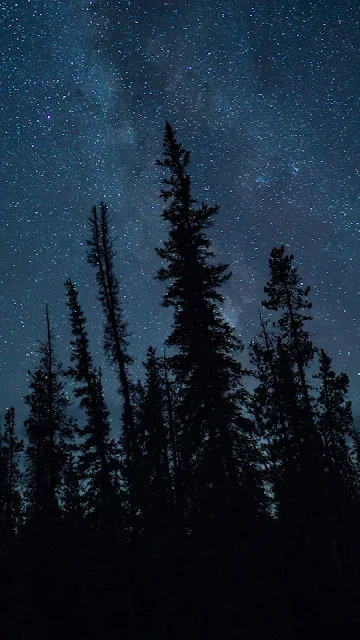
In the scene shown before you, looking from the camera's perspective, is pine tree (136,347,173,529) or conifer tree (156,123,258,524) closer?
conifer tree (156,123,258,524)

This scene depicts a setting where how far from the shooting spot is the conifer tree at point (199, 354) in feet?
46.4

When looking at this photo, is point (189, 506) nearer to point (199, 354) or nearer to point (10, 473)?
point (199, 354)

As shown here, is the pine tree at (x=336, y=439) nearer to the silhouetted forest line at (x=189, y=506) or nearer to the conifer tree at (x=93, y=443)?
the silhouetted forest line at (x=189, y=506)

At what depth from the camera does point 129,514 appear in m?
21.2

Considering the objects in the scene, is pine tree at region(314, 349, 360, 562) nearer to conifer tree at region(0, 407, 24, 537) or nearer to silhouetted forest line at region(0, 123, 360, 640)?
silhouetted forest line at region(0, 123, 360, 640)

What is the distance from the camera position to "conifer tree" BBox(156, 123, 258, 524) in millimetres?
14155

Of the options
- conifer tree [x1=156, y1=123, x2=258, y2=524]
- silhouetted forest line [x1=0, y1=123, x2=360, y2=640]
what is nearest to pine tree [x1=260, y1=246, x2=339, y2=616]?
silhouetted forest line [x1=0, y1=123, x2=360, y2=640]

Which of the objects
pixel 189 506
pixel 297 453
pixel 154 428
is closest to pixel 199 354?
pixel 189 506

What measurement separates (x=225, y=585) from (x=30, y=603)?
10.8 metres

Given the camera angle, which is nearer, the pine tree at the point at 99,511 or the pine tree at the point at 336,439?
the pine tree at the point at 99,511

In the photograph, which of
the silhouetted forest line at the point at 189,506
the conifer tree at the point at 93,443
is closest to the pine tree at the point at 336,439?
the silhouetted forest line at the point at 189,506

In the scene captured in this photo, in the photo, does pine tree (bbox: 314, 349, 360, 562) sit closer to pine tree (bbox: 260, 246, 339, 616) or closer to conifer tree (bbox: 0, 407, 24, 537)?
pine tree (bbox: 260, 246, 339, 616)

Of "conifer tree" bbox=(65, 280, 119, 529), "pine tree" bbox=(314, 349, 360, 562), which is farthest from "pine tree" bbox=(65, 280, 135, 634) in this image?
"pine tree" bbox=(314, 349, 360, 562)

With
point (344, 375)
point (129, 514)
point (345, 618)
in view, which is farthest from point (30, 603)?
point (344, 375)
